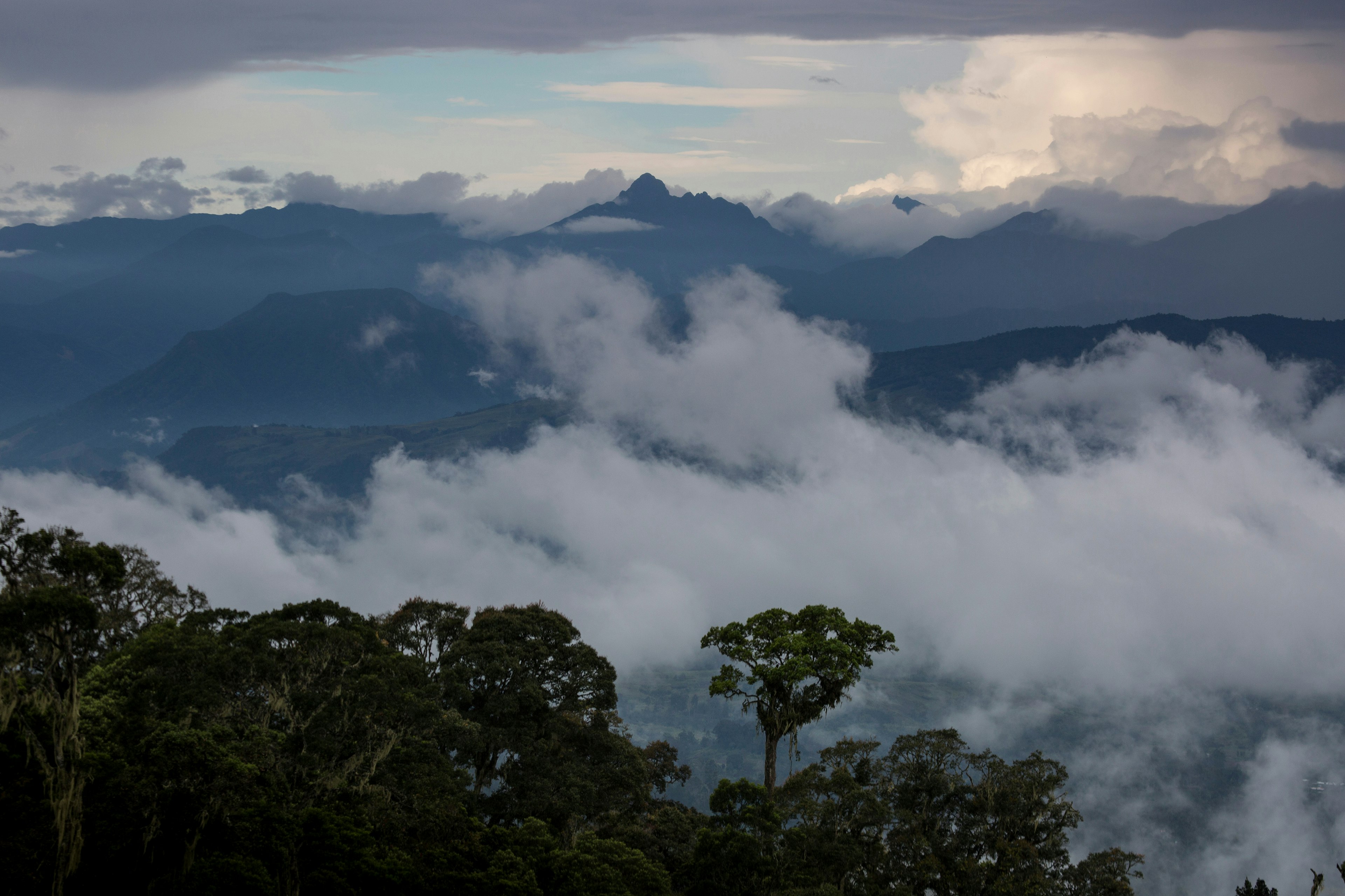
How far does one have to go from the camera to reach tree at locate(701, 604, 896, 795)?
155 ft

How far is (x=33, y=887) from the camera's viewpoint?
31.7m

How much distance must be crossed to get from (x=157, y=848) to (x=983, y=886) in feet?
108

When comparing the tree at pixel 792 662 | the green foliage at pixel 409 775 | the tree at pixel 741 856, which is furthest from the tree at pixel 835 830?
the tree at pixel 792 662

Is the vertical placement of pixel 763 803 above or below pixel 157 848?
above

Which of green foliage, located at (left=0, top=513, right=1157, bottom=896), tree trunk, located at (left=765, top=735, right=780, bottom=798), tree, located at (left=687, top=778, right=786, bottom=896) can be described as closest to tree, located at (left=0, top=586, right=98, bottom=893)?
green foliage, located at (left=0, top=513, right=1157, bottom=896)

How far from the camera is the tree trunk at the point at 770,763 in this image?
47.8m

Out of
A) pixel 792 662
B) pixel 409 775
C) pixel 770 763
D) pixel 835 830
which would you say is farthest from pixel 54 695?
pixel 835 830

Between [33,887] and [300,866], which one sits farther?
[300,866]

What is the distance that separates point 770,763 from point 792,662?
592 cm

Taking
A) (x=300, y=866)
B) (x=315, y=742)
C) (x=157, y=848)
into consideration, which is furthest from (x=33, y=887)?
(x=315, y=742)

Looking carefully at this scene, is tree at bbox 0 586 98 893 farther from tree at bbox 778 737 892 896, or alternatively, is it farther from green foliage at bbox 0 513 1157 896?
tree at bbox 778 737 892 896

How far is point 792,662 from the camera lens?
Result: 4688 centimetres

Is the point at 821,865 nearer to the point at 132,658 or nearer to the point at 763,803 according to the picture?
the point at 763,803

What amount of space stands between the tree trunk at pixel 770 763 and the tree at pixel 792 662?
5 cm
